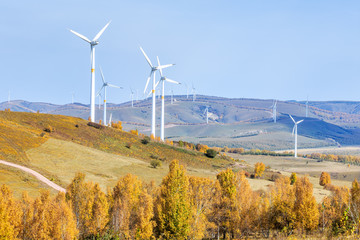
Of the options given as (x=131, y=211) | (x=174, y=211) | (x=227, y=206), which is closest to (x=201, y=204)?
(x=227, y=206)

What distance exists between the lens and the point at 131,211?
5975cm

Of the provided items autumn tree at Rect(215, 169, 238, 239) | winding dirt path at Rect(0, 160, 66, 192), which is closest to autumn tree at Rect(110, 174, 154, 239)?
autumn tree at Rect(215, 169, 238, 239)

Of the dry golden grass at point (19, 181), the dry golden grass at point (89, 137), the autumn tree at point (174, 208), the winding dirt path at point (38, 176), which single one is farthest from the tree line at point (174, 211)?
the dry golden grass at point (89, 137)

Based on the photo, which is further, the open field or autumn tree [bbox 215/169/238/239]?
the open field

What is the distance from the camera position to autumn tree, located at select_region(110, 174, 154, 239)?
5516 centimetres

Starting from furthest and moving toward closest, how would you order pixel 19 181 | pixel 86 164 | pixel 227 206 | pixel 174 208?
pixel 86 164
pixel 19 181
pixel 227 206
pixel 174 208

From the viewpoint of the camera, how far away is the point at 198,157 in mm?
161250

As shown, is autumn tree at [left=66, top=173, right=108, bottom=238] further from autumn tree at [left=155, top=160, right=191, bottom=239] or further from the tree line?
autumn tree at [left=155, top=160, right=191, bottom=239]

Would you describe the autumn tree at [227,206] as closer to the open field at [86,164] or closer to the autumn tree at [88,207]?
the autumn tree at [88,207]

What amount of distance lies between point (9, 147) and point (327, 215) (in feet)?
244

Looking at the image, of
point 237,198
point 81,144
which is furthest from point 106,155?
point 237,198

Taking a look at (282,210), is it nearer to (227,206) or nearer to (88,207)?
(227,206)

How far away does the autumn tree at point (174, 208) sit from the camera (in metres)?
58.4

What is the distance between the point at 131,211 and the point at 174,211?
6060 mm
